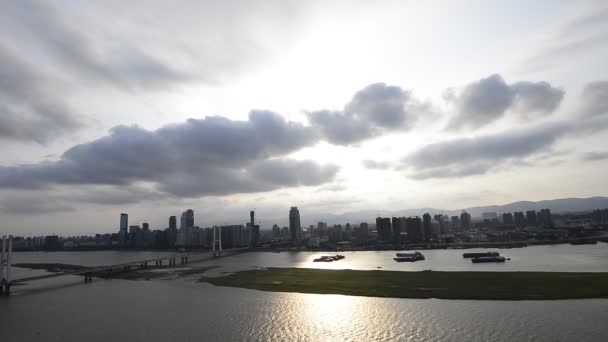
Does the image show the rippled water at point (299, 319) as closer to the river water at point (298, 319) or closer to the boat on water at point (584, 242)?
the river water at point (298, 319)

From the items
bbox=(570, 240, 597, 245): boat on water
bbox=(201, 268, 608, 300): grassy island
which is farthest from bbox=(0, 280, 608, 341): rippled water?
bbox=(570, 240, 597, 245): boat on water

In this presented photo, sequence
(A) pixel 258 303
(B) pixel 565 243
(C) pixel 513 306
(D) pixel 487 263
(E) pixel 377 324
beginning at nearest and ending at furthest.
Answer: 1. (E) pixel 377 324
2. (C) pixel 513 306
3. (A) pixel 258 303
4. (D) pixel 487 263
5. (B) pixel 565 243

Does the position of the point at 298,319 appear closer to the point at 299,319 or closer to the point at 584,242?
the point at 299,319

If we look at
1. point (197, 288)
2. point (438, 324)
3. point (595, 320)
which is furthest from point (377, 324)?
point (197, 288)

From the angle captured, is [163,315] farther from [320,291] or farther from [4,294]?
[4,294]

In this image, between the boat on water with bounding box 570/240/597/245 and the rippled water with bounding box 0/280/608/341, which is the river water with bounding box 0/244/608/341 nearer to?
the rippled water with bounding box 0/280/608/341

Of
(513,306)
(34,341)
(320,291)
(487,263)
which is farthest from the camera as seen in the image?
(487,263)

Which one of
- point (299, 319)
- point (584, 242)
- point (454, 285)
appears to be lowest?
point (584, 242)

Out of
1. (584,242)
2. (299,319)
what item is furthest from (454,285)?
(584,242)
